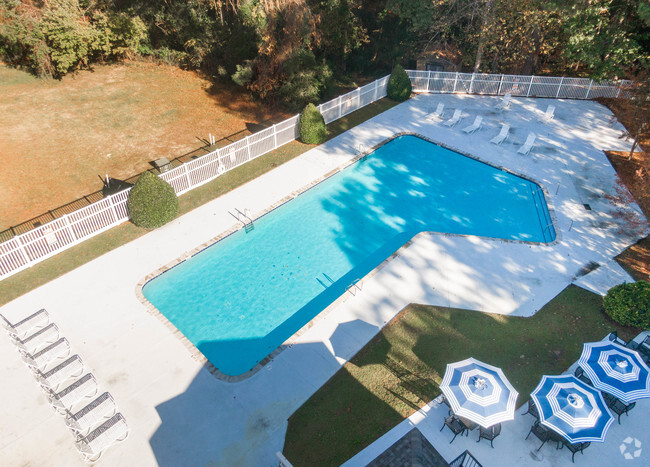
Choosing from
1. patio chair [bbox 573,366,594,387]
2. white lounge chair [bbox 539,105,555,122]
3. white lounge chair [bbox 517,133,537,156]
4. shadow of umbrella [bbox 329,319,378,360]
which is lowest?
shadow of umbrella [bbox 329,319,378,360]

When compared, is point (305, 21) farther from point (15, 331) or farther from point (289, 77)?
point (15, 331)

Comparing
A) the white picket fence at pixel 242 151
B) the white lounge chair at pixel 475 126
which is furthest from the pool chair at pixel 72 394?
the white lounge chair at pixel 475 126

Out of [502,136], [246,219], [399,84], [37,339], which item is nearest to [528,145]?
[502,136]

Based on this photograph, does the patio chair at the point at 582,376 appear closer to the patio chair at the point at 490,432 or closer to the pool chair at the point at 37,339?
the patio chair at the point at 490,432

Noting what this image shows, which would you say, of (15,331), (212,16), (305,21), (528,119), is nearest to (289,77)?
(305,21)

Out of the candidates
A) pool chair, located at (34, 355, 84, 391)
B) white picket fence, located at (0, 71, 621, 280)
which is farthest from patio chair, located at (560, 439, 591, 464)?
white picket fence, located at (0, 71, 621, 280)

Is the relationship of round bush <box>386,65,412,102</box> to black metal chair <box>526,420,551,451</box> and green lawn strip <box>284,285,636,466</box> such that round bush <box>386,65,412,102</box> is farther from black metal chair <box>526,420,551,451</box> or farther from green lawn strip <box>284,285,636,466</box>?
black metal chair <box>526,420,551,451</box>
